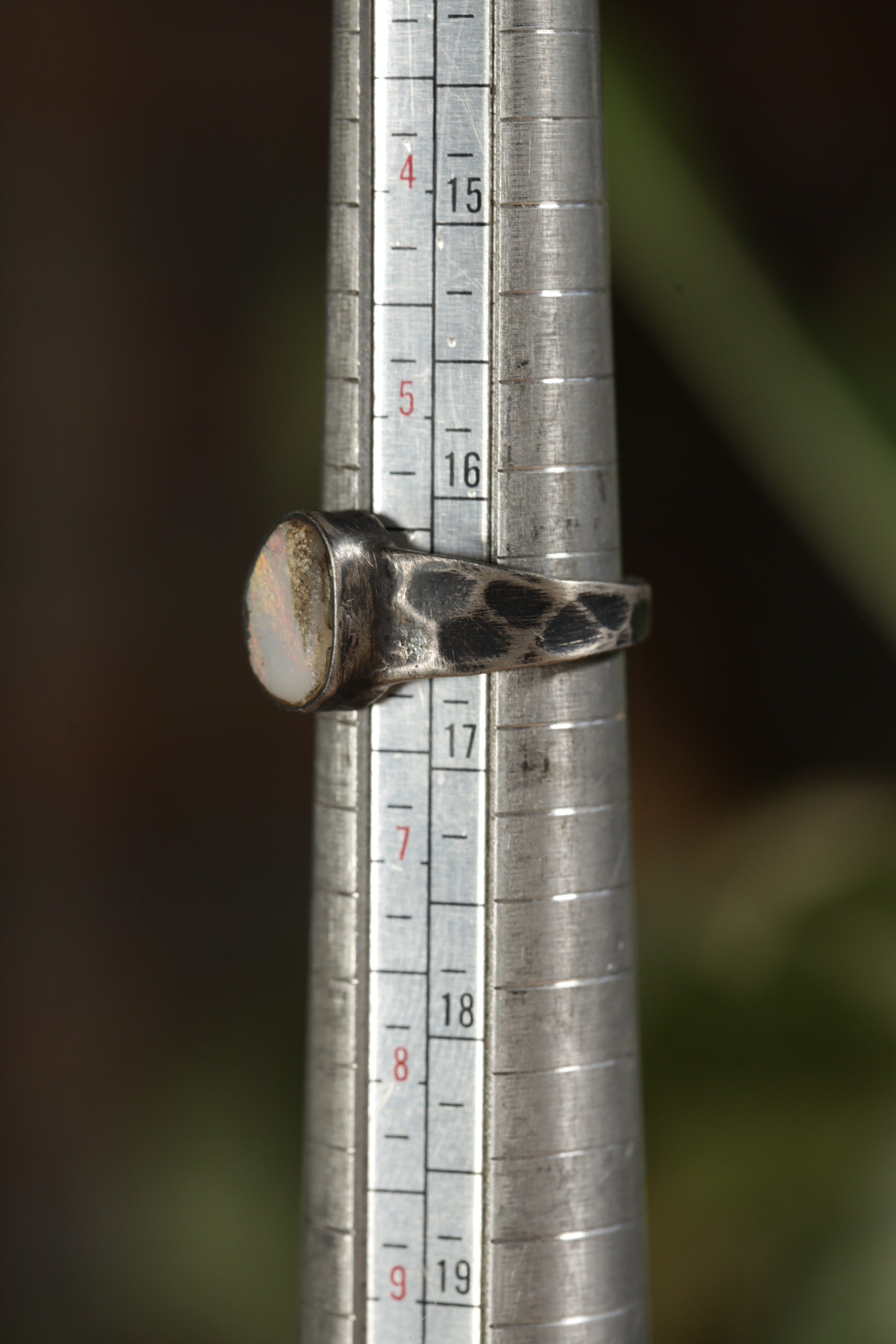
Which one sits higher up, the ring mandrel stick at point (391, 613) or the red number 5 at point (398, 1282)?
the ring mandrel stick at point (391, 613)

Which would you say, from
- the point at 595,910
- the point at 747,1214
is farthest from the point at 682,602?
the point at 595,910

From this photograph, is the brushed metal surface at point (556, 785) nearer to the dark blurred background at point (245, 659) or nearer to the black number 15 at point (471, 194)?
the black number 15 at point (471, 194)

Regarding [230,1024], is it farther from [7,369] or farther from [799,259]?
[799,259]

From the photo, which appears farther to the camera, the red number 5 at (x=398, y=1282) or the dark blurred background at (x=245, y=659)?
the dark blurred background at (x=245, y=659)

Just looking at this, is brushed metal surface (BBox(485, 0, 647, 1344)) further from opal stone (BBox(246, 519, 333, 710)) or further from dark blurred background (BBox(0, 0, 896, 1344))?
dark blurred background (BBox(0, 0, 896, 1344))

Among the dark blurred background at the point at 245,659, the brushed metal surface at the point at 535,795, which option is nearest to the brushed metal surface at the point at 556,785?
the brushed metal surface at the point at 535,795

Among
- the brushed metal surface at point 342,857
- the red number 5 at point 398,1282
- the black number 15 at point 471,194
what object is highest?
→ the black number 15 at point 471,194
